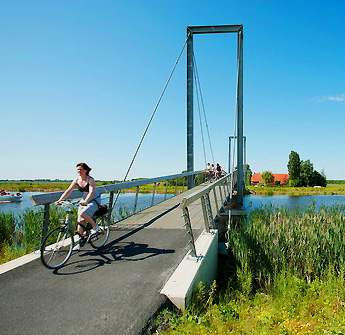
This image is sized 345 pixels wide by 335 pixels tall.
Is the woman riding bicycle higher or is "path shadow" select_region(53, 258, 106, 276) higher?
the woman riding bicycle

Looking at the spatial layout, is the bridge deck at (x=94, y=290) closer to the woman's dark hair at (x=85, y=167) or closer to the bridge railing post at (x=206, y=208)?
the bridge railing post at (x=206, y=208)

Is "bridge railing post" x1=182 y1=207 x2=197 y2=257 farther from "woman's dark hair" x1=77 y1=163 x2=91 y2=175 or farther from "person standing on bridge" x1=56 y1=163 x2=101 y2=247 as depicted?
"woman's dark hair" x1=77 y1=163 x2=91 y2=175

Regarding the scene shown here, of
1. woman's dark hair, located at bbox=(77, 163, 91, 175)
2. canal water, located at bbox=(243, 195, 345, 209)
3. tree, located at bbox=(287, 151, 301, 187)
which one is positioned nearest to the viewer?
woman's dark hair, located at bbox=(77, 163, 91, 175)

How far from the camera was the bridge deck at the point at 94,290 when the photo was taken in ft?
9.11

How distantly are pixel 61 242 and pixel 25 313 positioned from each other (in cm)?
145

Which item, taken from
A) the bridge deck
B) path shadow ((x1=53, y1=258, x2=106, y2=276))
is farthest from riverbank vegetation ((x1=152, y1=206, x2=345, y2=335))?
path shadow ((x1=53, y1=258, x2=106, y2=276))

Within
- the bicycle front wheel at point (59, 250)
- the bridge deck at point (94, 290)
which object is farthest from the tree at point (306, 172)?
the bicycle front wheel at point (59, 250)

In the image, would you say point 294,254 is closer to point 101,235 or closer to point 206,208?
point 206,208

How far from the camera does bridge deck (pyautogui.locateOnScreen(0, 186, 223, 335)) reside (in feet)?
9.11

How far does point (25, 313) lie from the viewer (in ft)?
9.79

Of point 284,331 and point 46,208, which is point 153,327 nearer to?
point 284,331

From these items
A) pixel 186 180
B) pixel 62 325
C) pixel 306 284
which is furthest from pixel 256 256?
pixel 186 180

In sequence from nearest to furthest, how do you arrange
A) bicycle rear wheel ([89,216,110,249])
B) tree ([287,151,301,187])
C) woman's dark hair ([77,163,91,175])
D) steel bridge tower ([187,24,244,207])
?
1. woman's dark hair ([77,163,91,175])
2. bicycle rear wheel ([89,216,110,249])
3. steel bridge tower ([187,24,244,207])
4. tree ([287,151,301,187])

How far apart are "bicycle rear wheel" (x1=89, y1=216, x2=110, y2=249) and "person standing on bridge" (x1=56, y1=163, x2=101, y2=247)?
257 millimetres
